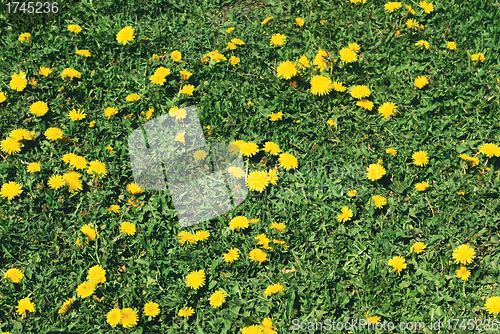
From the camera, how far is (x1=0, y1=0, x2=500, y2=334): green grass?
2646mm

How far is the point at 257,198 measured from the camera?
296cm

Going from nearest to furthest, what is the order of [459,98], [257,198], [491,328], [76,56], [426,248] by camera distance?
[491,328] < [426,248] < [257,198] < [459,98] < [76,56]

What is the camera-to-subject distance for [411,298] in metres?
2.62

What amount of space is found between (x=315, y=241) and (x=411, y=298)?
0.68 m

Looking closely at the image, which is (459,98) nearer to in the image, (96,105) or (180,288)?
(180,288)

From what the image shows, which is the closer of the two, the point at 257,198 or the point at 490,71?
the point at 257,198

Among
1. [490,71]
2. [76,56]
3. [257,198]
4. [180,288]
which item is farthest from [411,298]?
[76,56]

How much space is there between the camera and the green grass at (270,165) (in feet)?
8.68

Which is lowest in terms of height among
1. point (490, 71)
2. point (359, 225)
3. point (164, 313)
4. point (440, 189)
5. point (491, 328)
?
point (164, 313)

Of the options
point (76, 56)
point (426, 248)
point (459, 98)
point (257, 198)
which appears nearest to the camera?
point (426, 248)

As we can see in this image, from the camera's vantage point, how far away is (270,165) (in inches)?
122

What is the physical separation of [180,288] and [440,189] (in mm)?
1895

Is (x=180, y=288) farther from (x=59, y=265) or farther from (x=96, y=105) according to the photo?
(x=96, y=105)

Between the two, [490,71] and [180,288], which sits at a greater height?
[490,71]
